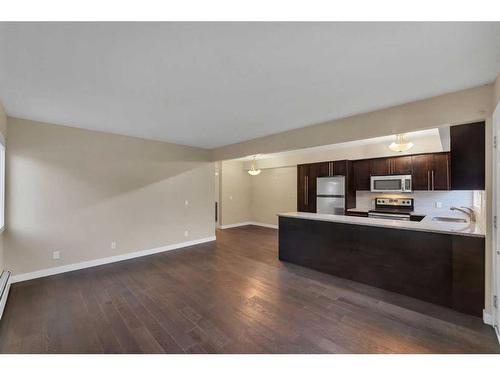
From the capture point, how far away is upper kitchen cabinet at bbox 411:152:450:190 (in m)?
4.16

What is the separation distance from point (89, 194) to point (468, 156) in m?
5.46

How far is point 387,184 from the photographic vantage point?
4.81 meters

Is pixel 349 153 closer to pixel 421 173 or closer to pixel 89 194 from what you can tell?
pixel 421 173

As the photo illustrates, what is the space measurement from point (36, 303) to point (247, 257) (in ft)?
10.0

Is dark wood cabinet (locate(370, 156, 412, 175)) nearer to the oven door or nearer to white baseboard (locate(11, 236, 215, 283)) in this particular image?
the oven door

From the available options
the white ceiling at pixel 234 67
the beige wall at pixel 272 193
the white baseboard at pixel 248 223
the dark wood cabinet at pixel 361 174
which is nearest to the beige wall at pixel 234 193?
the white baseboard at pixel 248 223

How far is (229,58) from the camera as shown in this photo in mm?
1666

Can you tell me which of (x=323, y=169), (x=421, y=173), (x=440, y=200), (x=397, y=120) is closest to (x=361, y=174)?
(x=323, y=169)

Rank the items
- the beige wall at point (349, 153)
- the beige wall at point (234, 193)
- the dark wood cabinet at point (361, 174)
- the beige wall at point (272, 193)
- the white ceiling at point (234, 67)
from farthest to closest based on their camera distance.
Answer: the beige wall at point (234, 193), the beige wall at point (272, 193), the dark wood cabinet at point (361, 174), the beige wall at point (349, 153), the white ceiling at point (234, 67)

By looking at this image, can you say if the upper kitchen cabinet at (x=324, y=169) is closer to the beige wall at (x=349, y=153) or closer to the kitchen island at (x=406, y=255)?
the beige wall at (x=349, y=153)

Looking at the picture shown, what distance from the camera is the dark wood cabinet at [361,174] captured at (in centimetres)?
518

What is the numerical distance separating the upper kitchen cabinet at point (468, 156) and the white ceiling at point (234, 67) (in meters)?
0.50
